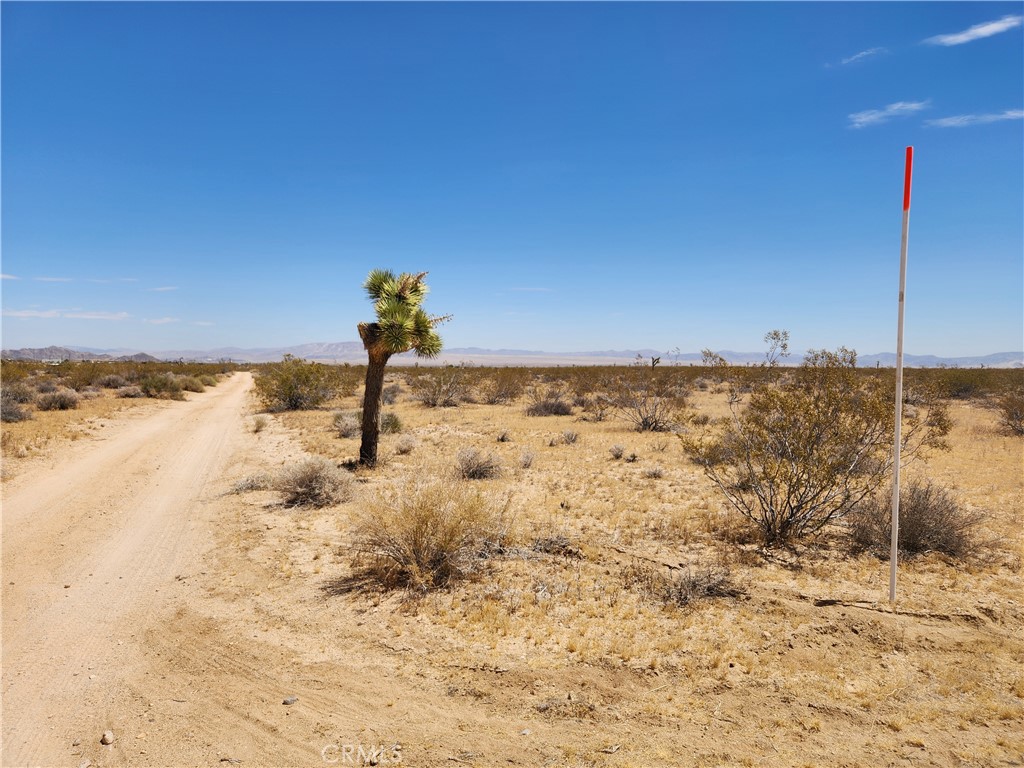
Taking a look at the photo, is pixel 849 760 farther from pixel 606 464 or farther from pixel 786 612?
pixel 606 464

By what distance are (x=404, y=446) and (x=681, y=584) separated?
1013 cm

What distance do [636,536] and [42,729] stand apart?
23.7 ft

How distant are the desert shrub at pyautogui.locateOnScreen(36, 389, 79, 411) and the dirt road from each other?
34.3 feet

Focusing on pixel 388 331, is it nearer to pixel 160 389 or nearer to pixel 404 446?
pixel 404 446

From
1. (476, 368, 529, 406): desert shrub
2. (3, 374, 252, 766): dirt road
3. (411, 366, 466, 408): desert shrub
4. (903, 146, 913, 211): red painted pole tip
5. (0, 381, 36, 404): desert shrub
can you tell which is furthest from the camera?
(476, 368, 529, 406): desert shrub

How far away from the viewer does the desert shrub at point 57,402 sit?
74.8ft

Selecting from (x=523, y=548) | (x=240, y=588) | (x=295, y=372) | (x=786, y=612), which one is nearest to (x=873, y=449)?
(x=786, y=612)

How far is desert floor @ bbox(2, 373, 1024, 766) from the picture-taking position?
161 inches

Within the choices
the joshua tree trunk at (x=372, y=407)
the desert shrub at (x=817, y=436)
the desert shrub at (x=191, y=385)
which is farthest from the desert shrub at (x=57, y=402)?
the desert shrub at (x=817, y=436)

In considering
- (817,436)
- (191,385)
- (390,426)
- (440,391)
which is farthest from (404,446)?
(191,385)

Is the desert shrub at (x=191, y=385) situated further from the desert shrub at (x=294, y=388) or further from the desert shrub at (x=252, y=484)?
the desert shrub at (x=252, y=484)

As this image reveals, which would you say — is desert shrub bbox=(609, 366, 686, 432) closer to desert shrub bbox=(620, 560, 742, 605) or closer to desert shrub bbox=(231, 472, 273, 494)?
desert shrub bbox=(620, 560, 742, 605)

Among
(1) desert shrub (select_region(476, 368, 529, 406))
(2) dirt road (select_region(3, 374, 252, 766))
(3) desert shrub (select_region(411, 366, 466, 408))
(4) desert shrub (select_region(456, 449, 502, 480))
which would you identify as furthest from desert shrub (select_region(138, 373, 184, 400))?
(4) desert shrub (select_region(456, 449, 502, 480))

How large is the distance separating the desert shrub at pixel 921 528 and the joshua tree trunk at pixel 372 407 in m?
9.85
